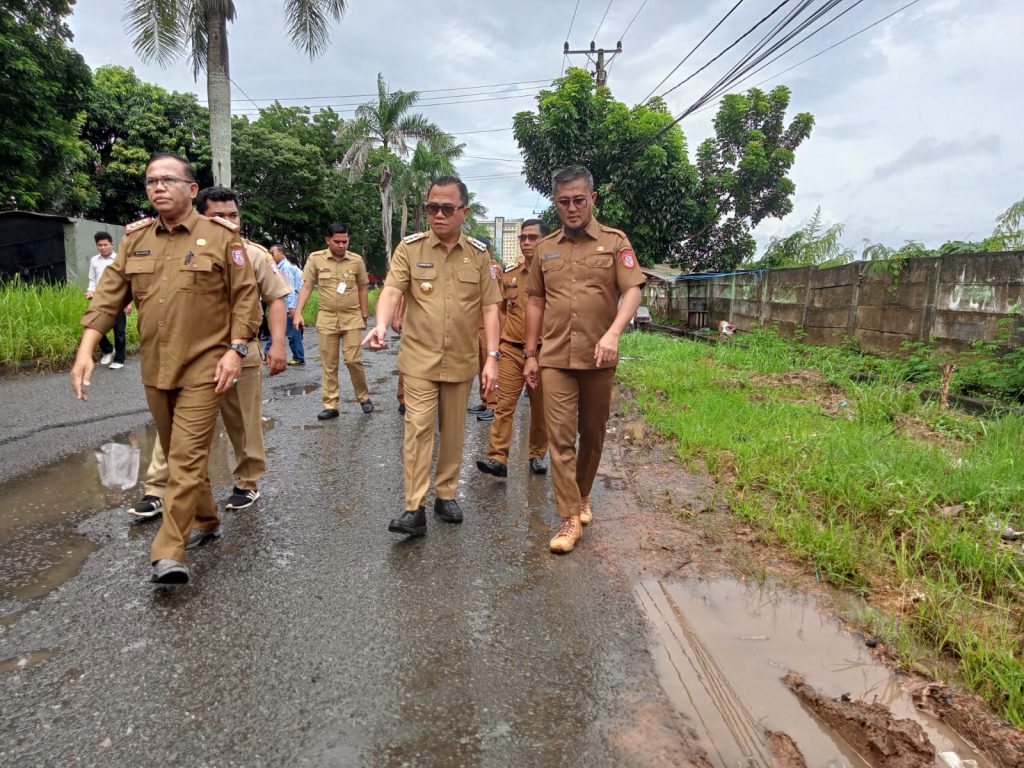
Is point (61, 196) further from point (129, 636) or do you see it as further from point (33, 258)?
point (129, 636)

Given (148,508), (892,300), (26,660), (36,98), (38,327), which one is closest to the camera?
(26,660)

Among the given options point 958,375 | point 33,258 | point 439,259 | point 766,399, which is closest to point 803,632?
point 439,259

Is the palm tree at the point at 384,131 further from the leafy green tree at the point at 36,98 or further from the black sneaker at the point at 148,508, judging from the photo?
the black sneaker at the point at 148,508

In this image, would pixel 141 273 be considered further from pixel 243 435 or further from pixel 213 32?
pixel 213 32

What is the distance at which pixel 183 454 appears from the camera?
2.71 metres

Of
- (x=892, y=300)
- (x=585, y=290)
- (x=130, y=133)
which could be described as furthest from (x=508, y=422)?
(x=130, y=133)

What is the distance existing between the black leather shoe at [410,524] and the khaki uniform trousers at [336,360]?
299 centimetres

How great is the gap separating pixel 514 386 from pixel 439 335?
4.50 ft

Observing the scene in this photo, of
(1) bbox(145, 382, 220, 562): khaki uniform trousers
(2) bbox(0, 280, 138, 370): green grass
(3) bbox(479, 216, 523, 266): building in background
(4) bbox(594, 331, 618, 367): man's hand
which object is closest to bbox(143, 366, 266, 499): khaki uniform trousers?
(1) bbox(145, 382, 220, 562): khaki uniform trousers

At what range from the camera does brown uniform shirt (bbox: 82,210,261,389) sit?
9.09 ft

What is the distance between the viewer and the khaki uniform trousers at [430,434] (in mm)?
3287

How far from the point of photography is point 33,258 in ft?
39.1

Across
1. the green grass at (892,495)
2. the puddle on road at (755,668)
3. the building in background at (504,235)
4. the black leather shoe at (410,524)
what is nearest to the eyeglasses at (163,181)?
the black leather shoe at (410,524)

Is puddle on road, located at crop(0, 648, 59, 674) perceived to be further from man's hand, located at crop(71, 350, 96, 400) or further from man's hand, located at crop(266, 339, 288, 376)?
man's hand, located at crop(266, 339, 288, 376)
